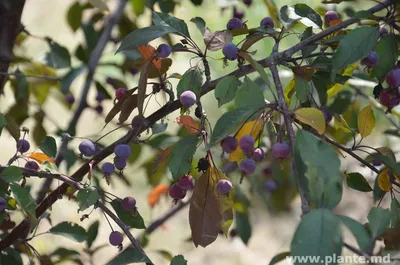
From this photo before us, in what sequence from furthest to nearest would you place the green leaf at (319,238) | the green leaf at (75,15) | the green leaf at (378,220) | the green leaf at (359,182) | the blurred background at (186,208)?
the blurred background at (186,208) → the green leaf at (75,15) → the green leaf at (359,182) → the green leaf at (378,220) → the green leaf at (319,238)

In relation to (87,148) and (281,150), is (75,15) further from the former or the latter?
(281,150)

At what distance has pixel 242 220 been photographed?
1.62m

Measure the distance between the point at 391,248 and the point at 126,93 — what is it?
0.39 m

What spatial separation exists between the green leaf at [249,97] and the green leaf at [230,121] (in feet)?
0.07

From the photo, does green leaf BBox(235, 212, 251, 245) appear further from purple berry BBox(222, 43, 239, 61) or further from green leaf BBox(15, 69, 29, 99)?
purple berry BBox(222, 43, 239, 61)

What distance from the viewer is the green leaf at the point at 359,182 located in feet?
3.01

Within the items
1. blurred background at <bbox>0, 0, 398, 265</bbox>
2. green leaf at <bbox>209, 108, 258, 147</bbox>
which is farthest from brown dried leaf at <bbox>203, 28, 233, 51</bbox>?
blurred background at <bbox>0, 0, 398, 265</bbox>

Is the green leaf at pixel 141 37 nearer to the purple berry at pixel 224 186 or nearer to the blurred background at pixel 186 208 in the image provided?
the purple berry at pixel 224 186

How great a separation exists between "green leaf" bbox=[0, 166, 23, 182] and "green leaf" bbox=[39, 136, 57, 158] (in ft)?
0.37

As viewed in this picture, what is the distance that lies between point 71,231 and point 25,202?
0.81 feet

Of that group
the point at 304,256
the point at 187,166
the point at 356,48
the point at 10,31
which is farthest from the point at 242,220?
the point at 304,256

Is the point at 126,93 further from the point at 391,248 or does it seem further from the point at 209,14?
the point at 209,14

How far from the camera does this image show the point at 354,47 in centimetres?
74

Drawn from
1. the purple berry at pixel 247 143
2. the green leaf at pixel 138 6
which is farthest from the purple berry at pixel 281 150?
the green leaf at pixel 138 6
